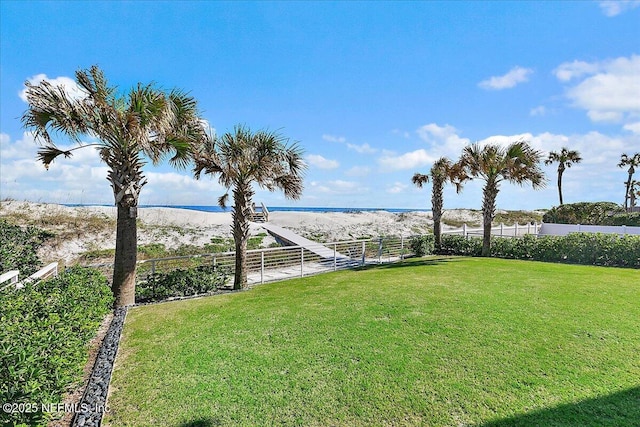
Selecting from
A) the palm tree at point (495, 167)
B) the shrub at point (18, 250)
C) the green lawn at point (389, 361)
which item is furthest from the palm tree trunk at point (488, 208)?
the shrub at point (18, 250)

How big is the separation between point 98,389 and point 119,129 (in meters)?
5.01

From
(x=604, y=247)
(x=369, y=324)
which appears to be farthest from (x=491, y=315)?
(x=604, y=247)

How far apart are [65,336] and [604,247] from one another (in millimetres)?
14256

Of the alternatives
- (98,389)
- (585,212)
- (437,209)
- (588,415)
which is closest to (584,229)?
(585,212)

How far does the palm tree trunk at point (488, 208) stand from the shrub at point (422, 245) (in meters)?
2.17

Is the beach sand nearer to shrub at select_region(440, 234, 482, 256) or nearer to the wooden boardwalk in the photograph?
the wooden boardwalk

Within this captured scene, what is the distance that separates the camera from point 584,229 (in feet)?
58.7

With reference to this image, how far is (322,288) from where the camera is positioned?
8117 mm

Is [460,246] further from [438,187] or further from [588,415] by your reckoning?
[588,415]

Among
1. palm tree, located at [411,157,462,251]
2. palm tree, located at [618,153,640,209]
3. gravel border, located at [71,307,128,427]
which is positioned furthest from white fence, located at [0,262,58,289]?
palm tree, located at [618,153,640,209]

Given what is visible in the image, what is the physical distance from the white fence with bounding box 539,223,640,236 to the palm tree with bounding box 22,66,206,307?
1824 centimetres

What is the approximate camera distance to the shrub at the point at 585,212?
22266 millimetres

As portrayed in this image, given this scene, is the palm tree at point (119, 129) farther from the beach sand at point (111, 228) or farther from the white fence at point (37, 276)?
the beach sand at point (111, 228)

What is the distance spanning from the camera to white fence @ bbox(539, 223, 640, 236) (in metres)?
16.0
